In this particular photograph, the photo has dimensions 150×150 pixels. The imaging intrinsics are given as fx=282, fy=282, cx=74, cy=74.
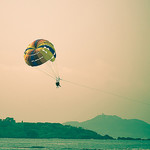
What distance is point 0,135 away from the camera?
7613 inches

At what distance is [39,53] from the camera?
39375mm

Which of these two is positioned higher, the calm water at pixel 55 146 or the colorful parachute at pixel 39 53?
the colorful parachute at pixel 39 53

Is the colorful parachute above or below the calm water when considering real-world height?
above

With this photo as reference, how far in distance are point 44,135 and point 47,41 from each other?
545ft

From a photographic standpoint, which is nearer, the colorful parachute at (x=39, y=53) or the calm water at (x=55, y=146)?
the colorful parachute at (x=39, y=53)

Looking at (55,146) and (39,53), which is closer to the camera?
(39,53)

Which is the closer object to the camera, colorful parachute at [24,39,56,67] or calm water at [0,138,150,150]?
colorful parachute at [24,39,56,67]

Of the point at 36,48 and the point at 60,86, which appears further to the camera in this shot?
the point at 36,48

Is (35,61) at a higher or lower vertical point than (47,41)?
lower

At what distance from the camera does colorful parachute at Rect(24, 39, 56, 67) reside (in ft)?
130

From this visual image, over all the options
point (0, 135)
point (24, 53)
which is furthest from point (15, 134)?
point (24, 53)

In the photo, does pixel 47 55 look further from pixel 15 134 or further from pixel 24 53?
pixel 15 134

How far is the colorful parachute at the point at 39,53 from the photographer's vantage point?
3956 cm

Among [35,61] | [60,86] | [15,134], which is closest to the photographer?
[60,86]
